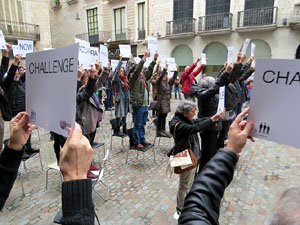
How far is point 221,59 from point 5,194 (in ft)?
53.5

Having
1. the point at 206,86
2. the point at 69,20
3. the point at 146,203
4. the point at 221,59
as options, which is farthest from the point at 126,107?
the point at 69,20

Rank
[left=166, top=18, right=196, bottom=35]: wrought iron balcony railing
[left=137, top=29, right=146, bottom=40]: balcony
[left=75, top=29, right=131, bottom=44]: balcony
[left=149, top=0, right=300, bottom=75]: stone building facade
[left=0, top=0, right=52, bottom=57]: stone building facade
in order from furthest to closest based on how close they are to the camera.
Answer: [left=75, top=29, right=131, bottom=44]: balcony
[left=137, top=29, right=146, bottom=40]: balcony
[left=0, top=0, right=52, bottom=57]: stone building facade
[left=166, top=18, right=196, bottom=35]: wrought iron balcony railing
[left=149, top=0, right=300, bottom=75]: stone building facade

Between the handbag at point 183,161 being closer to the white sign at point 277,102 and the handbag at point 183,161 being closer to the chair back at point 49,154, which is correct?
the white sign at point 277,102

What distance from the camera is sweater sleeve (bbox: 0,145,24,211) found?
1246 mm

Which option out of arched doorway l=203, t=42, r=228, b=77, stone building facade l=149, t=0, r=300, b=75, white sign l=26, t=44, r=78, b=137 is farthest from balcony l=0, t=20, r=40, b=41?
white sign l=26, t=44, r=78, b=137

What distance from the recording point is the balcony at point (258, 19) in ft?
43.0

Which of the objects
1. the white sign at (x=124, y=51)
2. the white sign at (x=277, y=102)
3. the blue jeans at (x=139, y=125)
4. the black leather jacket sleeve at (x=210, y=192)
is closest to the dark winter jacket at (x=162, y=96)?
the blue jeans at (x=139, y=125)

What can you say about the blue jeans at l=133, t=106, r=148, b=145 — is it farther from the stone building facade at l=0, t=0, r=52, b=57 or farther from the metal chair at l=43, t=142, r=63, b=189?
the stone building facade at l=0, t=0, r=52, b=57

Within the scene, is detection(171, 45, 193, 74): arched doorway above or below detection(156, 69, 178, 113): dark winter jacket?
above

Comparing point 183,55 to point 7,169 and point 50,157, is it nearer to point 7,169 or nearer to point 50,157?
point 50,157

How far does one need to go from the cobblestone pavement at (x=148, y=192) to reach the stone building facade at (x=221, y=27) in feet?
36.7

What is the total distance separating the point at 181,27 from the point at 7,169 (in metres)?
17.0

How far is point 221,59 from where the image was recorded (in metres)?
15.6

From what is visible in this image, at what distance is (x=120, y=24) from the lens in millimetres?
19688
